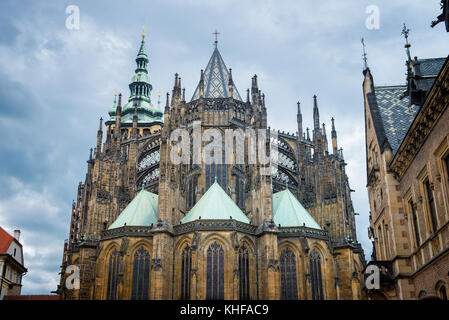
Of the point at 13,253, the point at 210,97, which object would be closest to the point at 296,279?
the point at 210,97

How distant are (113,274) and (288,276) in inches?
519

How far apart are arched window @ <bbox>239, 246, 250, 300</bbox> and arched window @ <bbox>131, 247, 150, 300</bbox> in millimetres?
6905

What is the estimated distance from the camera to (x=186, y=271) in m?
35.0

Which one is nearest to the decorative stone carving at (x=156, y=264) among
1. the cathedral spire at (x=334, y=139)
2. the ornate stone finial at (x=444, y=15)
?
the cathedral spire at (x=334, y=139)

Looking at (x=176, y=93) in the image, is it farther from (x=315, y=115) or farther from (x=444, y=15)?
(x=444, y=15)

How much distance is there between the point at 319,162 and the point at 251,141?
25.1 feet

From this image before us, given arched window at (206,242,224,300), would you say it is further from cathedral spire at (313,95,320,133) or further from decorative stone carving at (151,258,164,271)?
cathedral spire at (313,95,320,133)

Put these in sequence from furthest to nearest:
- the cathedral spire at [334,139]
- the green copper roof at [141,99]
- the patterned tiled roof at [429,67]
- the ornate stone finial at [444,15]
Result: 1. the green copper roof at [141,99]
2. the cathedral spire at [334,139]
3. the patterned tiled roof at [429,67]
4. the ornate stone finial at [444,15]

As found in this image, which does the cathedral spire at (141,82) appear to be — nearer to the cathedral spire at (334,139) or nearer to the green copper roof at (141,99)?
the green copper roof at (141,99)

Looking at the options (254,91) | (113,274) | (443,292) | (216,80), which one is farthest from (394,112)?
(216,80)

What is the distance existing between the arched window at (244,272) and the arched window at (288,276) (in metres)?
2.90

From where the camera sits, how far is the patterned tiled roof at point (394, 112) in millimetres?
21312

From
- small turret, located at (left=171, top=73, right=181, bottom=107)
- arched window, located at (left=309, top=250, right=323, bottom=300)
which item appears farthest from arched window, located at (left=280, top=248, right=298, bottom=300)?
small turret, located at (left=171, top=73, right=181, bottom=107)
